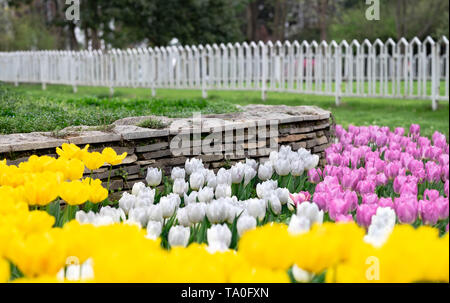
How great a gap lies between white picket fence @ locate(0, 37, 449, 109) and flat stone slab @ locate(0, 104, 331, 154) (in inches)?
252

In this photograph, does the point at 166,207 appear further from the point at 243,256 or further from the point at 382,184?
the point at 382,184

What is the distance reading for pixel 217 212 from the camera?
189 cm

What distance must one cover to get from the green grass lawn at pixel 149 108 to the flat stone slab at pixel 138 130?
206mm

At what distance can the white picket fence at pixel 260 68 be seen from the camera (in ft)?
35.1

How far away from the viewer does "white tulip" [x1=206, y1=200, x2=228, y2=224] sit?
189 cm

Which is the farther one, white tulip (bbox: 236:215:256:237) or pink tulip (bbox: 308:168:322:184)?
pink tulip (bbox: 308:168:322:184)

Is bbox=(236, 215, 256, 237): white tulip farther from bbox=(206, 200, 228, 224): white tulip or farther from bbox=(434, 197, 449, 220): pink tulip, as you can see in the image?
bbox=(434, 197, 449, 220): pink tulip

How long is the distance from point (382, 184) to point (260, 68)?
10.2 metres

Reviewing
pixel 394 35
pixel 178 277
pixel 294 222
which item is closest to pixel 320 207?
pixel 294 222

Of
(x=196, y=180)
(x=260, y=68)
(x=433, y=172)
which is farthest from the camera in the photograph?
(x=260, y=68)

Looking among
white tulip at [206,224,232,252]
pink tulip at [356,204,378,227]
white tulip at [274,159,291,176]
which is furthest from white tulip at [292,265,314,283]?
white tulip at [274,159,291,176]

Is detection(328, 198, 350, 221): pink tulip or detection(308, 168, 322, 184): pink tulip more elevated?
detection(328, 198, 350, 221): pink tulip

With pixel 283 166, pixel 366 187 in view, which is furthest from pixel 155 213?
pixel 283 166

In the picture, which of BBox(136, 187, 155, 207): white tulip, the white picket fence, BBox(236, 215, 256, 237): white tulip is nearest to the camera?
BBox(236, 215, 256, 237): white tulip
